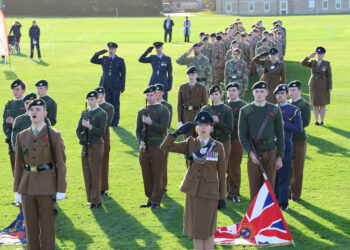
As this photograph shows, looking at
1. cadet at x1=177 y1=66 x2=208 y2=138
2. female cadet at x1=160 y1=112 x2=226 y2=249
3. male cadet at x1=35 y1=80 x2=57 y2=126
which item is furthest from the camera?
cadet at x1=177 y1=66 x2=208 y2=138

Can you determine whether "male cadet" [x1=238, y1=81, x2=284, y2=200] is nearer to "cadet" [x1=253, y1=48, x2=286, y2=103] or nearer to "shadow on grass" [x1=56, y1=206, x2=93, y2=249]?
"shadow on grass" [x1=56, y1=206, x2=93, y2=249]

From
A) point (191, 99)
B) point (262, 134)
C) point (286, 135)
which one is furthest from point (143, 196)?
point (262, 134)

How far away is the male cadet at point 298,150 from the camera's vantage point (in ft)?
33.4

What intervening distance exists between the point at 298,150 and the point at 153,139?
2382mm

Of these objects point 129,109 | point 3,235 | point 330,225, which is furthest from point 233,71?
point 3,235

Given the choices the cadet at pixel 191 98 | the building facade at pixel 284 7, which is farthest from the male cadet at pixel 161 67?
the building facade at pixel 284 7

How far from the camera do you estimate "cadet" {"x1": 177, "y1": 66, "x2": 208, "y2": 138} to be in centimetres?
1212

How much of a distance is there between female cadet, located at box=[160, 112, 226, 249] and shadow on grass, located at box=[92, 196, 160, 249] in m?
1.21

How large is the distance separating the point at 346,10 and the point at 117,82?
296 ft

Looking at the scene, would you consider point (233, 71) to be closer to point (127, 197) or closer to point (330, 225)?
point (127, 197)

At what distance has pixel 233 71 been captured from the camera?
16312mm

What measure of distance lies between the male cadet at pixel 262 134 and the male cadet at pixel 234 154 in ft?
4.21

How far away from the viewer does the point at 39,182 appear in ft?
24.3

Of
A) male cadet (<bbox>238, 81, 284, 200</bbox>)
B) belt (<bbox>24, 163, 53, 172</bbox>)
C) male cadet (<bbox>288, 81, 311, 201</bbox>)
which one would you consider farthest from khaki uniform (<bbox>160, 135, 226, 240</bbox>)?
male cadet (<bbox>288, 81, 311, 201</bbox>)
